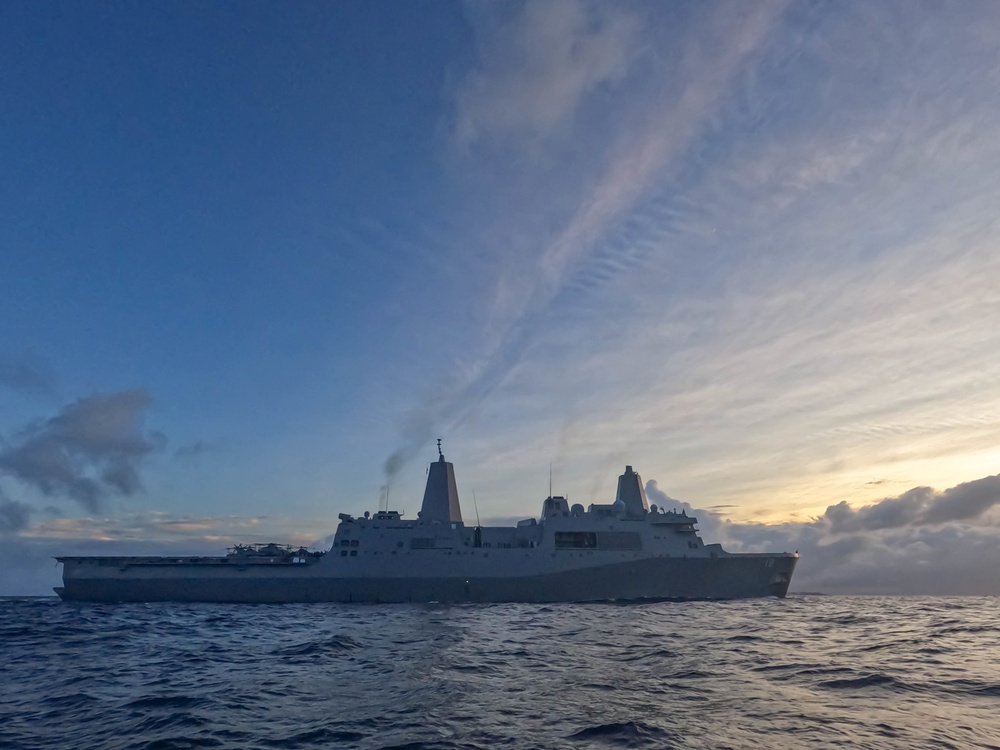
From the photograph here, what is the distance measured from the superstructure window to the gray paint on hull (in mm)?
2260

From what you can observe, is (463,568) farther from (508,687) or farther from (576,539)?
(508,687)

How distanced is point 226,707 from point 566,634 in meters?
13.0

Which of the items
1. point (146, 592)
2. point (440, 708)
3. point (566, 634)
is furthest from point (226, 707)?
point (146, 592)

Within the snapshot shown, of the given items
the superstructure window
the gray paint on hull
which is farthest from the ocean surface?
the superstructure window

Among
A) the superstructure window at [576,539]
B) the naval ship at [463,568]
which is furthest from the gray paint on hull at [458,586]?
the superstructure window at [576,539]

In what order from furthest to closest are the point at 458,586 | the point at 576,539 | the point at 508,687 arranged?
1. the point at 576,539
2. the point at 458,586
3. the point at 508,687

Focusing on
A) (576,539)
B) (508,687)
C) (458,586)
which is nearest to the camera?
(508,687)

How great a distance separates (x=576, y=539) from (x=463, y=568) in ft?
27.4

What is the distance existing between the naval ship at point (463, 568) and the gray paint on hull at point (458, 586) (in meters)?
0.07

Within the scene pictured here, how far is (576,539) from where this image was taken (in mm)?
42156

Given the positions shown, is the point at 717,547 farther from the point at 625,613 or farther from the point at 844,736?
the point at 844,736

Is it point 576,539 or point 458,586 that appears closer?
point 458,586

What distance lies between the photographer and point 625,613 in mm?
30047

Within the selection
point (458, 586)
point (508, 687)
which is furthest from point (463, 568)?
point (508, 687)
